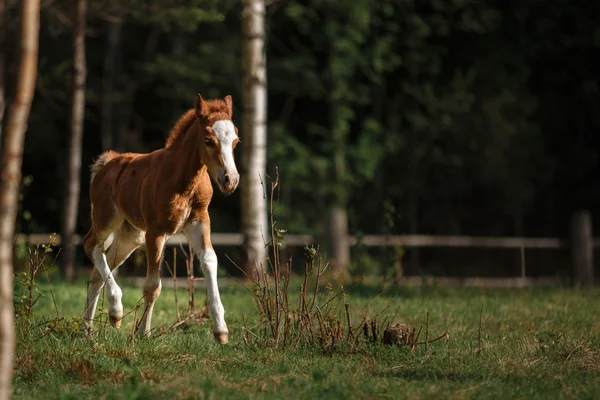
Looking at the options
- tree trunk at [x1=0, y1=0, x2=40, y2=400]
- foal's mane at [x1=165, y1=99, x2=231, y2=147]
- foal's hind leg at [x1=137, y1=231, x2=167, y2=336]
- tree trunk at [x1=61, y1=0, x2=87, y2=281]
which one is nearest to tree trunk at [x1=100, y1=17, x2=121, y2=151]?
tree trunk at [x1=61, y1=0, x2=87, y2=281]

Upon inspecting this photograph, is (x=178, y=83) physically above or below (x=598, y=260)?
above

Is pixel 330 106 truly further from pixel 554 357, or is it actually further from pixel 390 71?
pixel 554 357

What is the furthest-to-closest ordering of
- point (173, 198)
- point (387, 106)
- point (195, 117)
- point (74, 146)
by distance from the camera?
1. point (387, 106)
2. point (74, 146)
3. point (195, 117)
4. point (173, 198)

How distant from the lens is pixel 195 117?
27.9ft

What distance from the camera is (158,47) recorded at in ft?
109

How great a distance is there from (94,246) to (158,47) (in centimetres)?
2490

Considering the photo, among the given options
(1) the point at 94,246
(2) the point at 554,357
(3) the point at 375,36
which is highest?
(3) the point at 375,36

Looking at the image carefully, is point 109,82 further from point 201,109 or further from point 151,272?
point 201,109

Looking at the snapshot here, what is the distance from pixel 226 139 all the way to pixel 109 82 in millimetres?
21735

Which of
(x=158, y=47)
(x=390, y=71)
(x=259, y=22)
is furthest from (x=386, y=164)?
(x=259, y=22)

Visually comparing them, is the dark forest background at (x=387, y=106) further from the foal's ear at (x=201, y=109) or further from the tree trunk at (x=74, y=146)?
the foal's ear at (x=201, y=109)

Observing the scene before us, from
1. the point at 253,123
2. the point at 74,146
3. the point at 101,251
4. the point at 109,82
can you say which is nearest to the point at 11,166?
the point at 101,251

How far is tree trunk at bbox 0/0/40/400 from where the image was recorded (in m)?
4.97

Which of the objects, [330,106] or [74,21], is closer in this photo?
[74,21]
